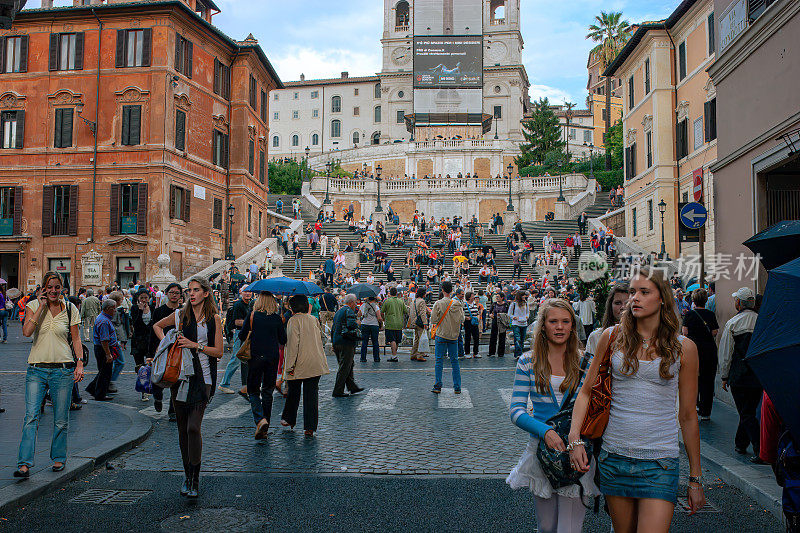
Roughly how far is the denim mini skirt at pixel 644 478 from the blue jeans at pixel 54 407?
505 centimetres

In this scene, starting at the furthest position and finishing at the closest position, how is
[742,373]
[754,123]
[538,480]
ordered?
[754,123] < [742,373] < [538,480]

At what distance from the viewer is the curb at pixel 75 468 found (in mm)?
5812

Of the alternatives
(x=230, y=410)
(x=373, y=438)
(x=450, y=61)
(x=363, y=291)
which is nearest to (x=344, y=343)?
(x=230, y=410)

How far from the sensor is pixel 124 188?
3353cm

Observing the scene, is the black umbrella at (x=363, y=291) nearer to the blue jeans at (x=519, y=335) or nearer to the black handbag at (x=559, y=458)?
the blue jeans at (x=519, y=335)


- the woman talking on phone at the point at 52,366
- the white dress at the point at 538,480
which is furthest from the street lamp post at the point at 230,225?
the white dress at the point at 538,480

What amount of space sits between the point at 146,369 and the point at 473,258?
92.2ft

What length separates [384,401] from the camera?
11297mm

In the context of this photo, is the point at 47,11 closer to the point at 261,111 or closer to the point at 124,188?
the point at 124,188

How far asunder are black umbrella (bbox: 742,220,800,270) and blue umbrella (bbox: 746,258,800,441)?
1.71 metres

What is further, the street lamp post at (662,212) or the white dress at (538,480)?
the street lamp post at (662,212)

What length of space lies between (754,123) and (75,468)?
1015 cm

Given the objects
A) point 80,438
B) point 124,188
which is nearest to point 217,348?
point 80,438

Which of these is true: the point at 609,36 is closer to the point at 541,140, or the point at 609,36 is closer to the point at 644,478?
the point at 541,140
